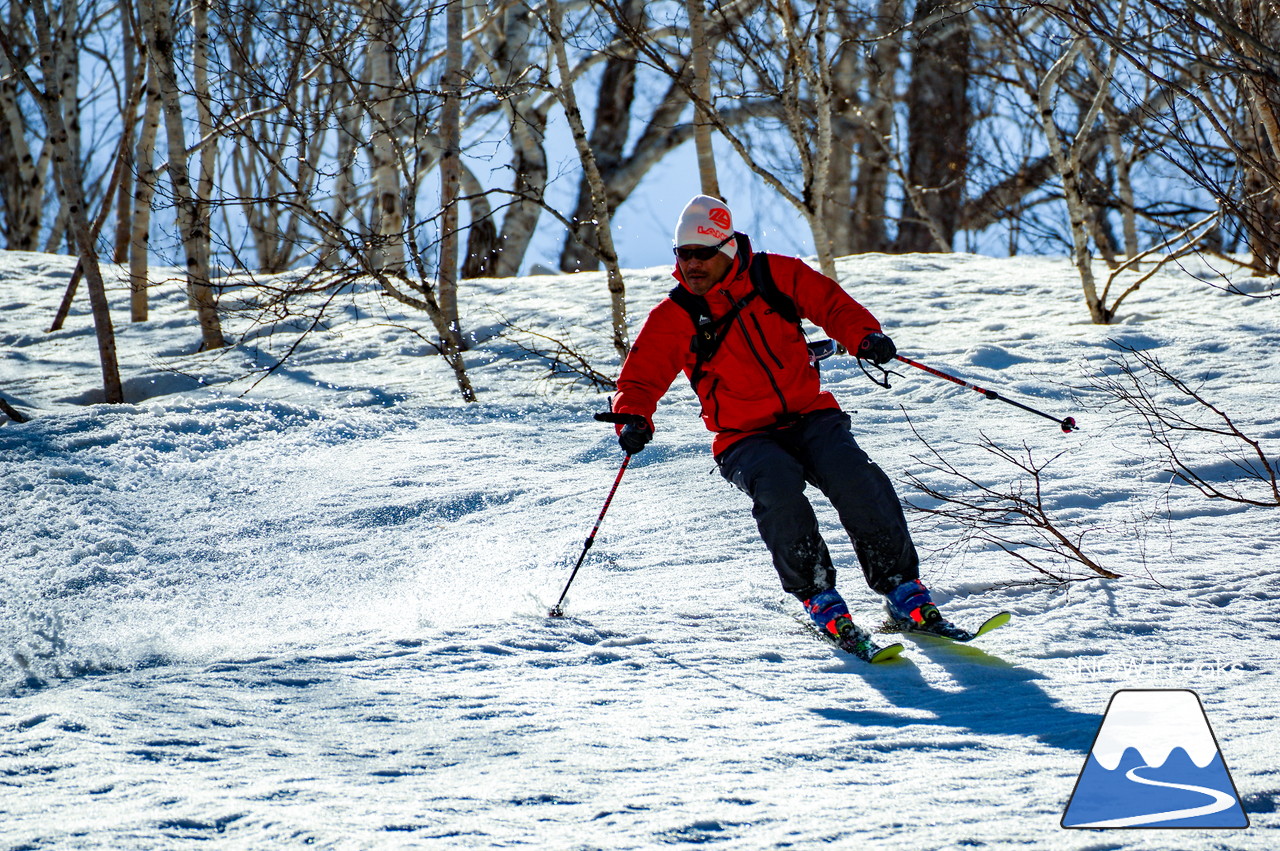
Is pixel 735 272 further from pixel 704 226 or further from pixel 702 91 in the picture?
pixel 702 91

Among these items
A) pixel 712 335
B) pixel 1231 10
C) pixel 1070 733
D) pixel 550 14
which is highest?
pixel 550 14

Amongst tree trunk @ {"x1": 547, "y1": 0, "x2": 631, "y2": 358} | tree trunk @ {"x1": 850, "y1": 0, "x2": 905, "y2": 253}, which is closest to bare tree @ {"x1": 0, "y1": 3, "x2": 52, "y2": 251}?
tree trunk @ {"x1": 547, "y1": 0, "x2": 631, "y2": 358}

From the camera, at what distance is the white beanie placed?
376 centimetres

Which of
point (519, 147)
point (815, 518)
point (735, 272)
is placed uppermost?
point (519, 147)

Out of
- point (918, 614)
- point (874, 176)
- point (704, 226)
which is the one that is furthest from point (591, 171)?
point (874, 176)

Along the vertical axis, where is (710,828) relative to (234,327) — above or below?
below

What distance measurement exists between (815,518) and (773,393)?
0.47m

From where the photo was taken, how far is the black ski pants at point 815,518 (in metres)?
3.53

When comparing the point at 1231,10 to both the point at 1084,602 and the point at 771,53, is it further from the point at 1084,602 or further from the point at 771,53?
the point at 771,53

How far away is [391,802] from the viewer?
233 cm

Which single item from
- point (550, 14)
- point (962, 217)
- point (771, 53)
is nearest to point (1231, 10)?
point (550, 14)

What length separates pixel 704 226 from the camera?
12.4 ft

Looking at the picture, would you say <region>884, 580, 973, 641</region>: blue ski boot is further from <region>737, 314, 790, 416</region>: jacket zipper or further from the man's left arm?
the man's left arm

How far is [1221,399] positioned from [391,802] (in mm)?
5637
